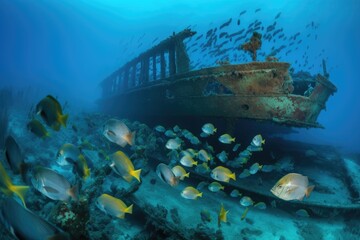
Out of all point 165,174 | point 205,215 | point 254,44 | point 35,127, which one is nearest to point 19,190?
point 35,127

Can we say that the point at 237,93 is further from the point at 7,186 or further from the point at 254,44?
the point at 7,186

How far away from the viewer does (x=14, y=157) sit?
9.06ft

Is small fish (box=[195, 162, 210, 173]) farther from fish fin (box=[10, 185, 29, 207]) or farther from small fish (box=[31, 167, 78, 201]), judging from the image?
fish fin (box=[10, 185, 29, 207])

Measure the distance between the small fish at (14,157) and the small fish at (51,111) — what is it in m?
0.42

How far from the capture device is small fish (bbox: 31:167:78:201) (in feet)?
9.05

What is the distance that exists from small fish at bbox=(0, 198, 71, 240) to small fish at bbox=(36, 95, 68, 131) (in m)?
1.44

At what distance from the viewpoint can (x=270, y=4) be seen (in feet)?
220

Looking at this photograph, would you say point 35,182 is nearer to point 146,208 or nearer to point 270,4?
point 146,208

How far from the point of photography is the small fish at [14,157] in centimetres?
271

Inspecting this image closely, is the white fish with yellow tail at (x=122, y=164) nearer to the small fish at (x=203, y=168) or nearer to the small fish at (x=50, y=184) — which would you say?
the small fish at (x=50, y=184)

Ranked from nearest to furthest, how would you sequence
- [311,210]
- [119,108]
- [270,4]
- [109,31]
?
[311,210], [119,108], [270,4], [109,31]

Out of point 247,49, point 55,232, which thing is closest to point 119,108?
point 247,49

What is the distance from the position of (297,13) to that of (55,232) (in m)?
79.4

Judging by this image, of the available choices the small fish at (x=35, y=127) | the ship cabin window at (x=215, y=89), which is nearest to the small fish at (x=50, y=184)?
the small fish at (x=35, y=127)
